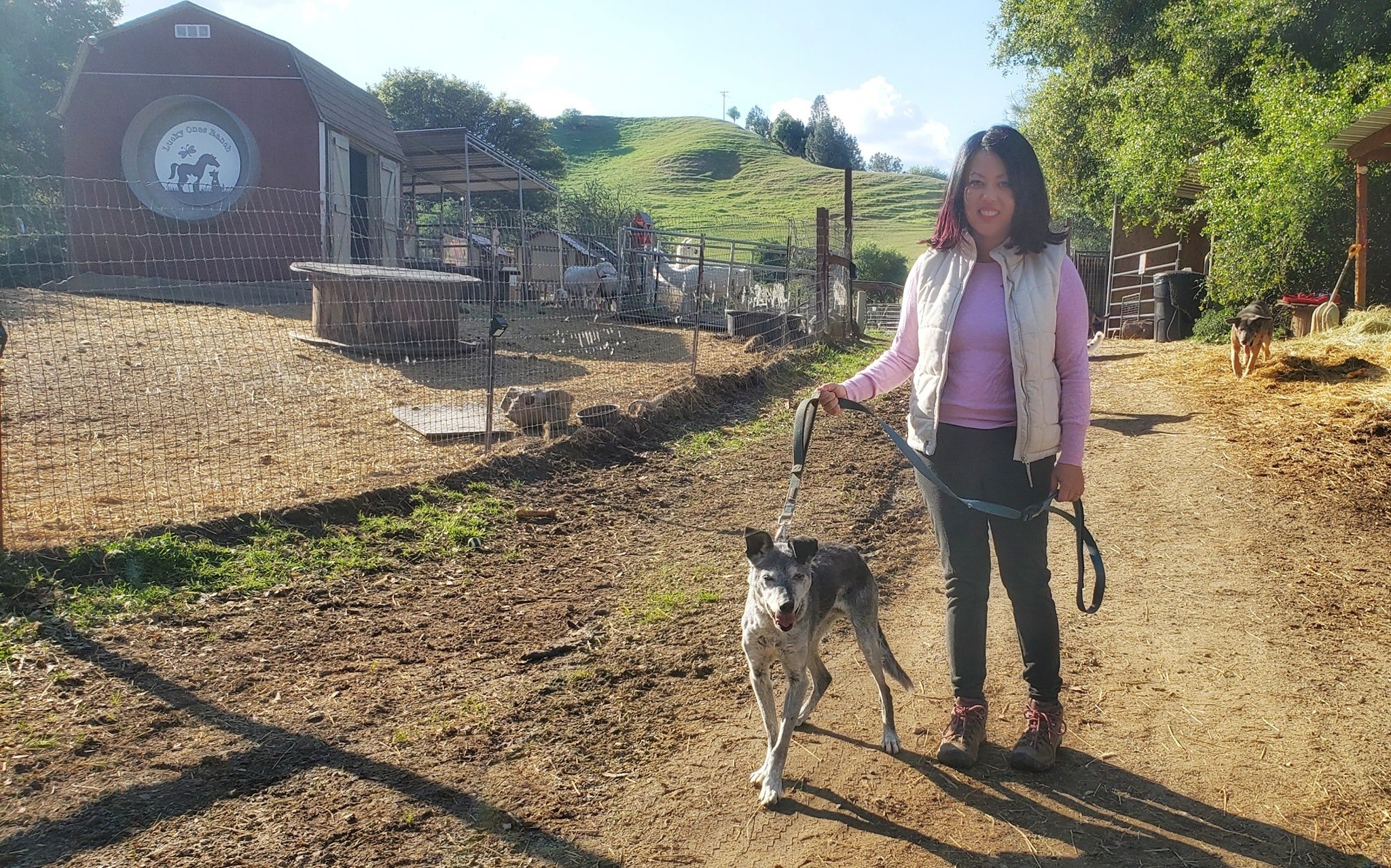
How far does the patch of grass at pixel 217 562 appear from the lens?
14.8ft

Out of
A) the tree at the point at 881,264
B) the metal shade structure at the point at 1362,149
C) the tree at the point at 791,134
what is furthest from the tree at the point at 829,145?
the metal shade structure at the point at 1362,149

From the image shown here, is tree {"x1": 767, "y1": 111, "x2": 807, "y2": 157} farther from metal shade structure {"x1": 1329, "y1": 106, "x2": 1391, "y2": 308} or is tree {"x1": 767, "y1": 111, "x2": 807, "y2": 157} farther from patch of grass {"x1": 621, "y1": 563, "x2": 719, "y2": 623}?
patch of grass {"x1": 621, "y1": 563, "x2": 719, "y2": 623}

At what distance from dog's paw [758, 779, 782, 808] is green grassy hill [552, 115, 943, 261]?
46155mm

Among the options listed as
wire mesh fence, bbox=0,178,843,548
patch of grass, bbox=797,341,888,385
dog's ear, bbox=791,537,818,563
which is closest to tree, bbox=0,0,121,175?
wire mesh fence, bbox=0,178,843,548

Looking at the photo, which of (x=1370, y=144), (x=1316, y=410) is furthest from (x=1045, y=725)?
(x=1370, y=144)

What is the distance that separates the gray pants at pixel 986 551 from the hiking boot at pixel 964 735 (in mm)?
43

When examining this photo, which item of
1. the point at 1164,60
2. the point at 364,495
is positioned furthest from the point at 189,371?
the point at 1164,60

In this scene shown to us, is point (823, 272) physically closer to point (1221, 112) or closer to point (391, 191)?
point (1221, 112)

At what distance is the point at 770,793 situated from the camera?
3166mm

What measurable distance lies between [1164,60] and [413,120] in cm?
4194

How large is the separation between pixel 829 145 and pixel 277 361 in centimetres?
9879

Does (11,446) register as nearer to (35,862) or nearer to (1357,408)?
(35,862)

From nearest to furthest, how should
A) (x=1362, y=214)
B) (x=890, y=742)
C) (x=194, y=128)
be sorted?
(x=890, y=742)
(x=1362, y=214)
(x=194, y=128)

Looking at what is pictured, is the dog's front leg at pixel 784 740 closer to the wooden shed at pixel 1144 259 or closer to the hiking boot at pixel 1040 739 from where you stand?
the hiking boot at pixel 1040 739
